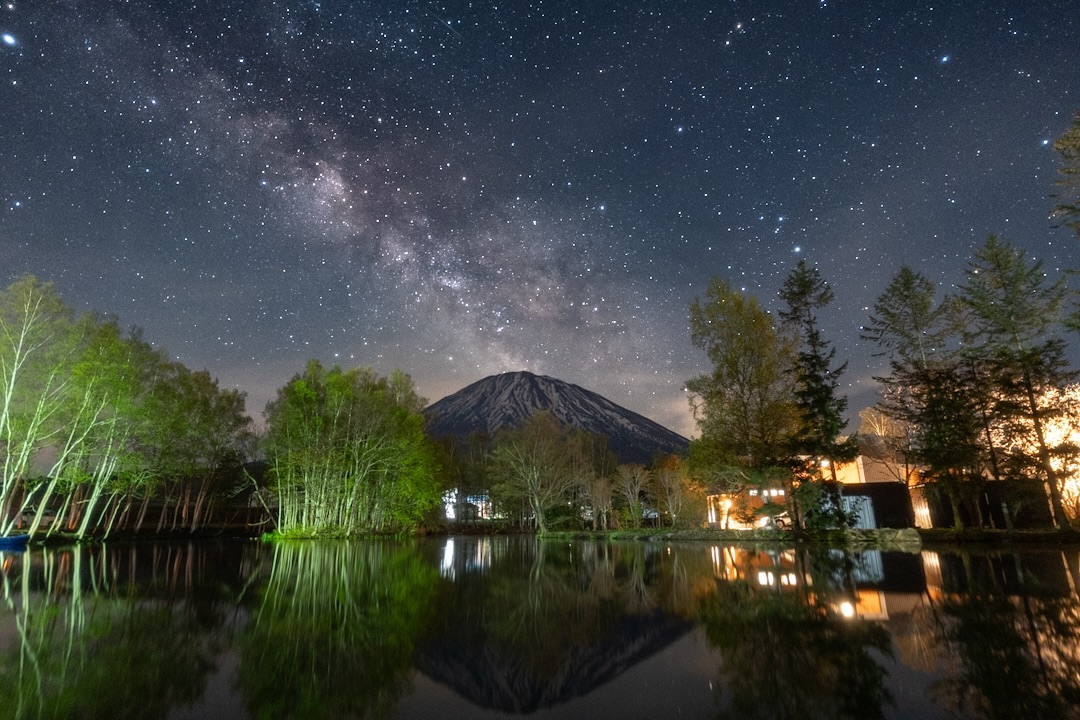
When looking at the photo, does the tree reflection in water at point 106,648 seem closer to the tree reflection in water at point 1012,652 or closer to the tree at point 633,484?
the tree reflection in water at point 1012,652

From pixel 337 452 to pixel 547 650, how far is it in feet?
105

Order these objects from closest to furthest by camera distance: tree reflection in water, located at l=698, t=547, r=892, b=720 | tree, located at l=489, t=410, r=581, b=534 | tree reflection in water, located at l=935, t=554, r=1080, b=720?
tree reflection in water, located at l=935, t=554, r=1080, b=720 → tree reflection in water, located at l=698, t=547, r=892, b=720 → tree, located at l=489, t=410, r=581, b=534

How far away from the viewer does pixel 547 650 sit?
5387 mm

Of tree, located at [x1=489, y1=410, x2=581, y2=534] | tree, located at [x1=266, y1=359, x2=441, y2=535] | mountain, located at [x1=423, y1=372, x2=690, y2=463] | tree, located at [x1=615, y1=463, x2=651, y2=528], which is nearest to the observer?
tree, located at [x1=266, y1=359, x2=441, y2=535]

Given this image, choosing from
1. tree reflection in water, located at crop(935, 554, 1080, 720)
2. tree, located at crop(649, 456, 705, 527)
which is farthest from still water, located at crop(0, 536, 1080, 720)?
tree, located at crop(649, 456, 705, 527)

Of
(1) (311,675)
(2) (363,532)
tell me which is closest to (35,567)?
(1) (311,675)

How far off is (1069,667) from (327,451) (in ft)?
112

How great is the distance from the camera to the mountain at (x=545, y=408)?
138 meters

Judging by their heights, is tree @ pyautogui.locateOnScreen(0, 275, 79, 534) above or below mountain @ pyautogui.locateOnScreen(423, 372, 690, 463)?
below

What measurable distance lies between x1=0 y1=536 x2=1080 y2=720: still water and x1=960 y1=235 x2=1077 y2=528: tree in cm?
1624

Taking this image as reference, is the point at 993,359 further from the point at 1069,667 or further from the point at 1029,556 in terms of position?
the point at 1069,667

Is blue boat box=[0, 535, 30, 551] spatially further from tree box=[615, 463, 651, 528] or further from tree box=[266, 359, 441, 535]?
tree box=[615, 463, 651, 528]

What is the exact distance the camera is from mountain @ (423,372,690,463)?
138125 millimetres

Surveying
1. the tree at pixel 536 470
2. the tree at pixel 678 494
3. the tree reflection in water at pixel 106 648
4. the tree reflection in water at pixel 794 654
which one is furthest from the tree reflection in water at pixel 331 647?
the tree at pixel 536 470
